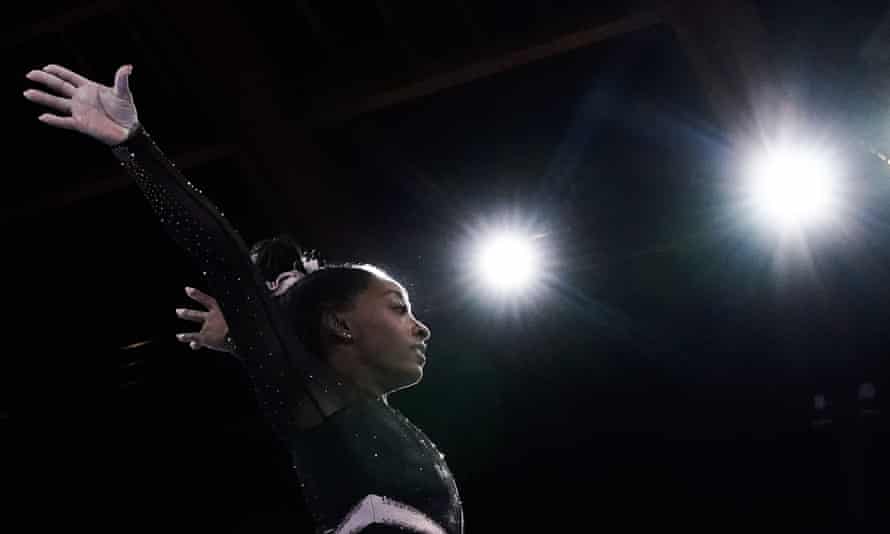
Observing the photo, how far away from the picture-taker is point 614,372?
449 centimetres

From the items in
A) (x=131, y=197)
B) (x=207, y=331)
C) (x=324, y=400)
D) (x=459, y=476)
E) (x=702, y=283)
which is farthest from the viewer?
(x=459, y=476)

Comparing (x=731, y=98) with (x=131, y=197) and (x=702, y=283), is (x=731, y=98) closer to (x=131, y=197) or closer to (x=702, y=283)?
(x=702, y=283)

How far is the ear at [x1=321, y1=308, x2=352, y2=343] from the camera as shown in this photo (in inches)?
55.5

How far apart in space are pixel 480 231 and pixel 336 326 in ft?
8.07

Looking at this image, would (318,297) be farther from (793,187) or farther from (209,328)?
(793,187)

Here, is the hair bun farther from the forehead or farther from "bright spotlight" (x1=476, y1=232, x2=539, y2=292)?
"bright spotlight" (x1=476, y1=232, x2=539, y2=292)

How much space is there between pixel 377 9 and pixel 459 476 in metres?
2.38

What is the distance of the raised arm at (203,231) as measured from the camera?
1.24 m

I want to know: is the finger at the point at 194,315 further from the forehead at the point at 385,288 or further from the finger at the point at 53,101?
the finger at the point at 53,101

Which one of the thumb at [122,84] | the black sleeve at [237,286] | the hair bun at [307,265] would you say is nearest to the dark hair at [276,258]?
the hair bun at [307,265]

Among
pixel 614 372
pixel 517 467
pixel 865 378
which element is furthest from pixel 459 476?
pixel 865 378

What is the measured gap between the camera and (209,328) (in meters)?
1.53

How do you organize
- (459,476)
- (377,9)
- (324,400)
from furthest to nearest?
(459,476) < (377,9) < (324,400)

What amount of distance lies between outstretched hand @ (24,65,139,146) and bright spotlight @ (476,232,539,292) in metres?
2.68
